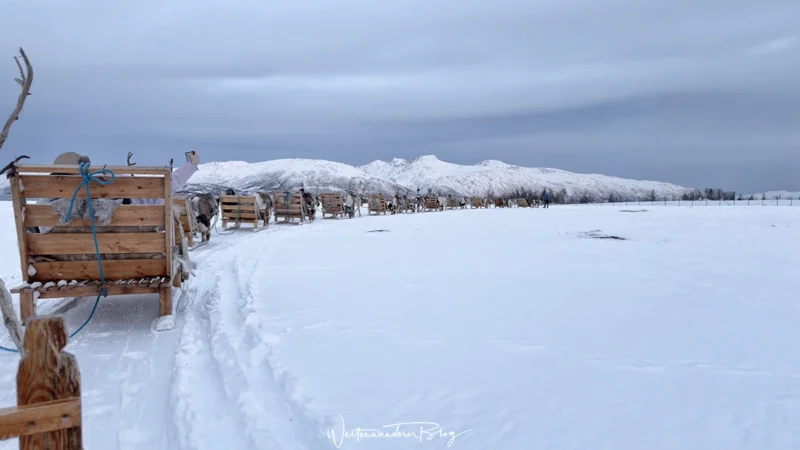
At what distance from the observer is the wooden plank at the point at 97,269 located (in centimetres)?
427

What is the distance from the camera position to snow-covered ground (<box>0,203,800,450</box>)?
2.42 metres

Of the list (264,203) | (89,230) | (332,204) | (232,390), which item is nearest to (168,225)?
(89,230)

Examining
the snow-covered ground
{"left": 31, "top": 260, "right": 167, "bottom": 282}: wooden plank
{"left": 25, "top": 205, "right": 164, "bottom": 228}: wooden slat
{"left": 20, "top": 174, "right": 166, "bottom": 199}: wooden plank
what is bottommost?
the snow-covered ground

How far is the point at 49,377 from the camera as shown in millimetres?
1333

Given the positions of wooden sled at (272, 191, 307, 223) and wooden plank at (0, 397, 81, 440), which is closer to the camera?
wooden plank at (0, 397, 81, 440)

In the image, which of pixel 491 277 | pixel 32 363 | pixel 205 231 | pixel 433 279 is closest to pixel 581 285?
pixel 491 277

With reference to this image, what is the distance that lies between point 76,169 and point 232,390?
2595 mm

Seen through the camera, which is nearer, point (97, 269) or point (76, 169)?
point (76, 169)

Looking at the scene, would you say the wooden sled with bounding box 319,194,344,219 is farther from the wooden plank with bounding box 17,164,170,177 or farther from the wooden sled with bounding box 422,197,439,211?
the wooden plank with bounding box 17,164,170,177

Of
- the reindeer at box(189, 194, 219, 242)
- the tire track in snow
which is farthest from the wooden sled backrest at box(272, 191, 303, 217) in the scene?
the tire track in snow

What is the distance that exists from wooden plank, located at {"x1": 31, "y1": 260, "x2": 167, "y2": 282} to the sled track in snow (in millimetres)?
645

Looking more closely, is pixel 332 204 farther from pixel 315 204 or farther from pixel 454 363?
pixel 454 363

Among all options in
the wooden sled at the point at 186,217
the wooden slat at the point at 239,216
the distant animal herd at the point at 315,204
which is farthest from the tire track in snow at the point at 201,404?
the wooden slat at the point at 239,216

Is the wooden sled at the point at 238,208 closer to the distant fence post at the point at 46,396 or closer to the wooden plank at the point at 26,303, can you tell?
the wooden plank at the point at 26,303
